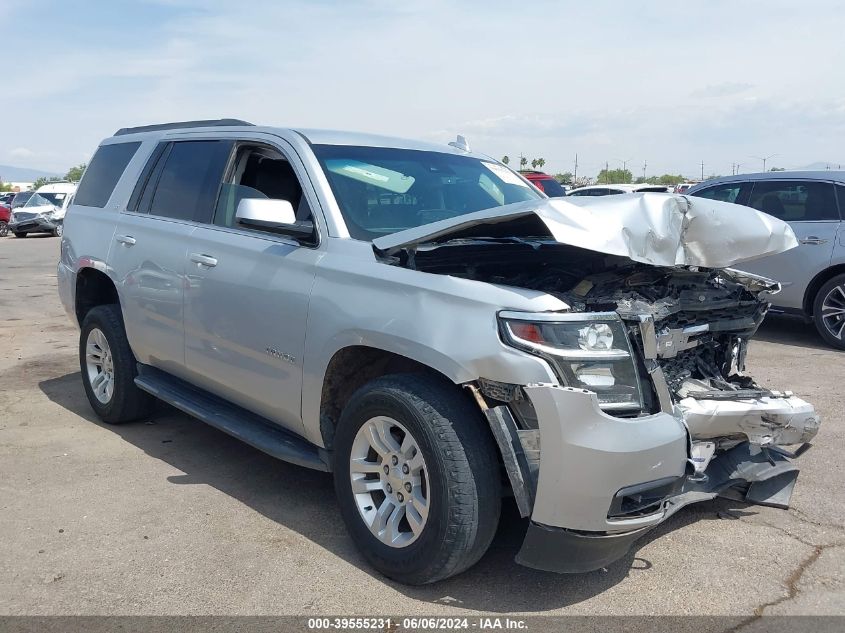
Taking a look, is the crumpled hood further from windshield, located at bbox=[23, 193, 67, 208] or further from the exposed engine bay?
windshield, located at bbox=[23, 193, 67, 208]

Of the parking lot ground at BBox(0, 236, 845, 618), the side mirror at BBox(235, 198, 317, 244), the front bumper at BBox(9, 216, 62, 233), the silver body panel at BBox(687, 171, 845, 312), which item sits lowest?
the front bumper at BBox(9, 216, 62, 233)

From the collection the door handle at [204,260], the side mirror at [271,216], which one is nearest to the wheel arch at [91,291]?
the door handle at [204,260]

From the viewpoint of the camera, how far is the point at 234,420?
4465mm

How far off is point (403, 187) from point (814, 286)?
5.86m

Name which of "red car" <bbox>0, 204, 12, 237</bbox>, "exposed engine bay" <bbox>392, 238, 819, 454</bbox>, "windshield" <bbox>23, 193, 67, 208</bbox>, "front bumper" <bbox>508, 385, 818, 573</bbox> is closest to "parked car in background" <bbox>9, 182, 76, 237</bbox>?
"windshield" <bbox>23, 193, 67, 208</bbox>

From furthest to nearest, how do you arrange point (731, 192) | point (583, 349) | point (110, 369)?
point (731, 192) → point (110, 369) → point (583, 349)

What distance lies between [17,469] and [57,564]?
147 cm

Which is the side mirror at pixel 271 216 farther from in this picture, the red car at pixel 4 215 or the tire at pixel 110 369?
the red car at pixel 4 215

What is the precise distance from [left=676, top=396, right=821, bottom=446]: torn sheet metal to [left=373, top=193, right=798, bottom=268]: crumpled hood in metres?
0.63

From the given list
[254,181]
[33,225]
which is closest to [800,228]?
[254,181]

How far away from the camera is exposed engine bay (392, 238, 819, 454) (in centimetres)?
352

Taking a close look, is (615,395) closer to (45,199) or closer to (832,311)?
(832,311)

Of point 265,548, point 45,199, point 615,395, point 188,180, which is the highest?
point 188,180

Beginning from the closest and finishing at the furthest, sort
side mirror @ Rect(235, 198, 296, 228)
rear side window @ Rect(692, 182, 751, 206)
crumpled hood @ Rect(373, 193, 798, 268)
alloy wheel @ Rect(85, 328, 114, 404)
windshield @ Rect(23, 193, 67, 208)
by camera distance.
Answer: crumpled hood @ Rect(373, 193, 798, 268)
side mirror @ Rect(235, 198, 296, 228)
alloy wheel @ Rect(85, 328, 114, 404)
rear side window @ Rect(692, 182, 751, 206)
windshield @ Rect(23, 193, 67, 208)
